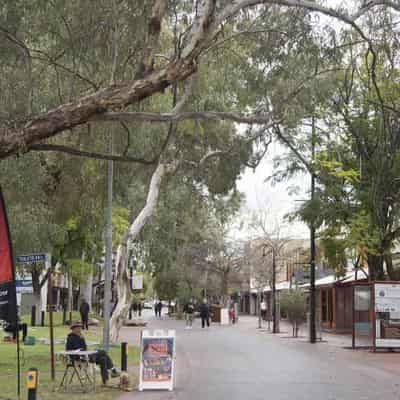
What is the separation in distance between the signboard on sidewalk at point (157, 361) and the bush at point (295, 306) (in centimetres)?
1928

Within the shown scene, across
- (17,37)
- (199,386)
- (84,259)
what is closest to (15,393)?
(199,386)

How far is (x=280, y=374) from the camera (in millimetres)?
16312

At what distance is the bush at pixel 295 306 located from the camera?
3253 cm

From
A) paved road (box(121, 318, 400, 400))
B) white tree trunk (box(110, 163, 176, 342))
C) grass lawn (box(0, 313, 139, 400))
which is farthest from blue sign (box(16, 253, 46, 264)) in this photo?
white tree trunk (box(110, 163, 176, 342))

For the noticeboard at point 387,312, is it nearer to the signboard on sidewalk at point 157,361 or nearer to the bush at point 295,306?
the bush at point 295,306

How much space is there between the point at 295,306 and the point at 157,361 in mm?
19474

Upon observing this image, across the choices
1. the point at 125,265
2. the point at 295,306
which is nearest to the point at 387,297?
the point at 295,306

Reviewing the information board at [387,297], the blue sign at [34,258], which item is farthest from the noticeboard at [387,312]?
the blue sign at [34,258]

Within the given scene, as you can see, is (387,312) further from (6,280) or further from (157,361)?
(6,280)

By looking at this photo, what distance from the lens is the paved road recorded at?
13.0 metres

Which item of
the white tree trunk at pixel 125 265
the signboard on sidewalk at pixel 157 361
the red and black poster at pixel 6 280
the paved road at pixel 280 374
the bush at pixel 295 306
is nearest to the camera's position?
the red and black poster at pixel 6 280

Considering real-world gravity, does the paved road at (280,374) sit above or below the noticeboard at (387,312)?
below

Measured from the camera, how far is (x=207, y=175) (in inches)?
965

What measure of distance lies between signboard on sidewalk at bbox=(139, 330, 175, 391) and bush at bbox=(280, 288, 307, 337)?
1928 centimetres
